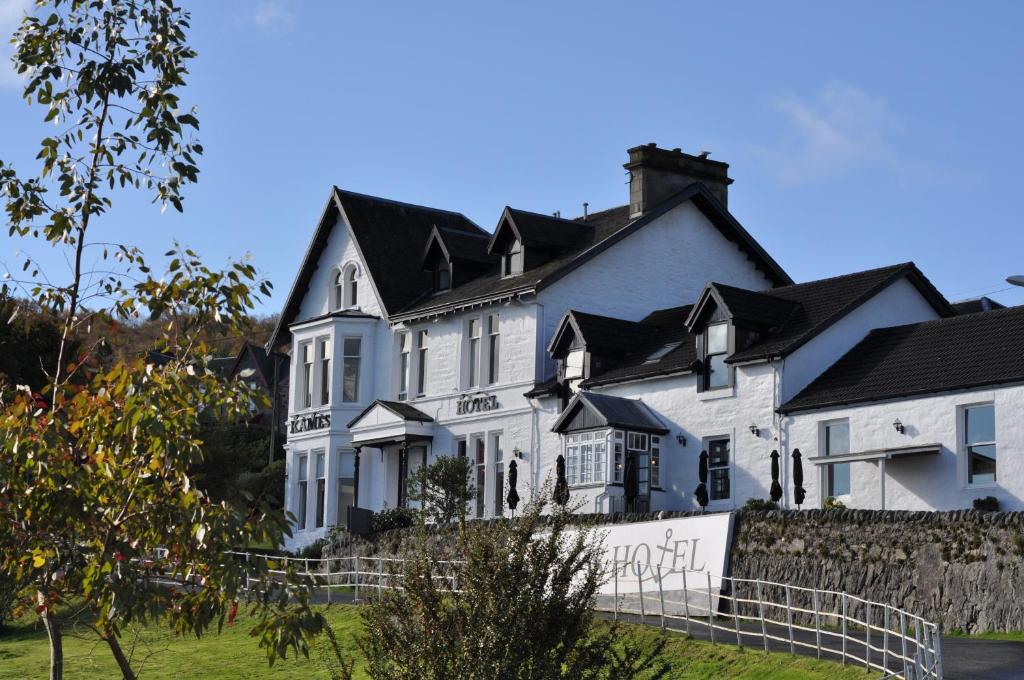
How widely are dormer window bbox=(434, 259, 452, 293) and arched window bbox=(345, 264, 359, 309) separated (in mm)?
2869

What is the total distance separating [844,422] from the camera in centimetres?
3344

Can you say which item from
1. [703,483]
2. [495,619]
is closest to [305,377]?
[703,483]

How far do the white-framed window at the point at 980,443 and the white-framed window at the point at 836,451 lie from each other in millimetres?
2842

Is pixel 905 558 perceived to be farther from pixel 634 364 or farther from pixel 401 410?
pixel 401 410

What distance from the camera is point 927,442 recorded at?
104ft

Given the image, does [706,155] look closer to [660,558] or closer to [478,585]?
[660,558]

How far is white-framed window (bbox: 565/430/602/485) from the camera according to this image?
1469 inches

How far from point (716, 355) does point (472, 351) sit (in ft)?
33.6

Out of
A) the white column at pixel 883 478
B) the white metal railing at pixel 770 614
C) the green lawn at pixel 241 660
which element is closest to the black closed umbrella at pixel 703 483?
the white column at pixel 883 478

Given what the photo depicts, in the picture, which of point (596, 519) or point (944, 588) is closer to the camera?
point (944, 588)

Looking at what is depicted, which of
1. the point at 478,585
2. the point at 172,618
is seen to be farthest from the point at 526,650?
the point at 172,618

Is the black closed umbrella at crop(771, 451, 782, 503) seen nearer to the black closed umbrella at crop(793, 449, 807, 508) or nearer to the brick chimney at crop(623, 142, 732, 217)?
the black closed umbrella at crop(793, 449, 807, 508)

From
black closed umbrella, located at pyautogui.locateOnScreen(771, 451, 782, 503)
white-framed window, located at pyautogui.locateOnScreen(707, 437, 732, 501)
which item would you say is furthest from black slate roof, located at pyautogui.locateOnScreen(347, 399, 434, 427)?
black closed umbrella, located at pyautogui.locateOnScreen(771, 451, 782, 503)

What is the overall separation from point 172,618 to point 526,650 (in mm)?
3482
